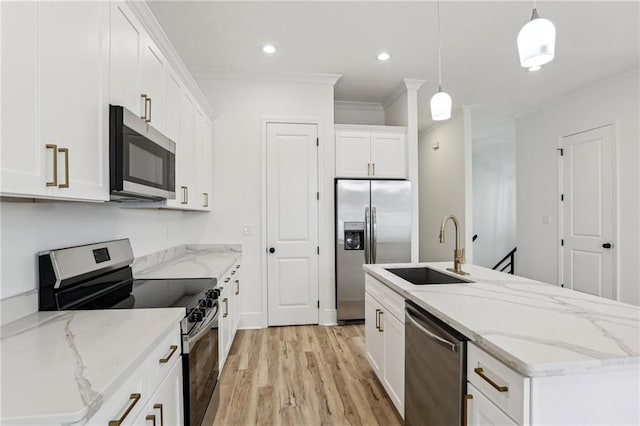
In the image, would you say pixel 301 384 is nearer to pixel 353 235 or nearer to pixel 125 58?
pixel 353 235

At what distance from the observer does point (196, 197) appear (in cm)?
286

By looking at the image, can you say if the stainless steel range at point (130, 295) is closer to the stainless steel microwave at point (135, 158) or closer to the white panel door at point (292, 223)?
the stainless steel microwave at point (135, 158)

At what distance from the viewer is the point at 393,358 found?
1.96 m

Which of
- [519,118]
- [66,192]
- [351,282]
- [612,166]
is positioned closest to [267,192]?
[351,282]

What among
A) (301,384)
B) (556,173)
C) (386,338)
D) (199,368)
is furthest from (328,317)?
(556,173)

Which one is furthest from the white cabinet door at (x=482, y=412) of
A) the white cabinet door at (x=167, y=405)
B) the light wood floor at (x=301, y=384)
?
the white cabinet door at (x=167, y=405)

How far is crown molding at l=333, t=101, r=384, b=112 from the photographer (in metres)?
4.62

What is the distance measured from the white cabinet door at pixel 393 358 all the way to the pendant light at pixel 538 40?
1486 millimetres

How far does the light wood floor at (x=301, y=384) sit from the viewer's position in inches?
80.0

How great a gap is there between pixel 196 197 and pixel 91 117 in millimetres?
1620

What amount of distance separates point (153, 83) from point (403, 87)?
3005 millimetres

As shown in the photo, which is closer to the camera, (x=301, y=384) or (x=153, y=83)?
(x=153, y=83)

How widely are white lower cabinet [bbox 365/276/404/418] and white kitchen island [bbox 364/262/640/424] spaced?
54 centimetres

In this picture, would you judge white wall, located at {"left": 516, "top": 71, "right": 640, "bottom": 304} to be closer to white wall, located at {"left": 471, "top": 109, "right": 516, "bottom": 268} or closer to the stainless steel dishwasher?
white wall, located at {"left": 471, "top": 109, "right": 516, "bottom": 268}
